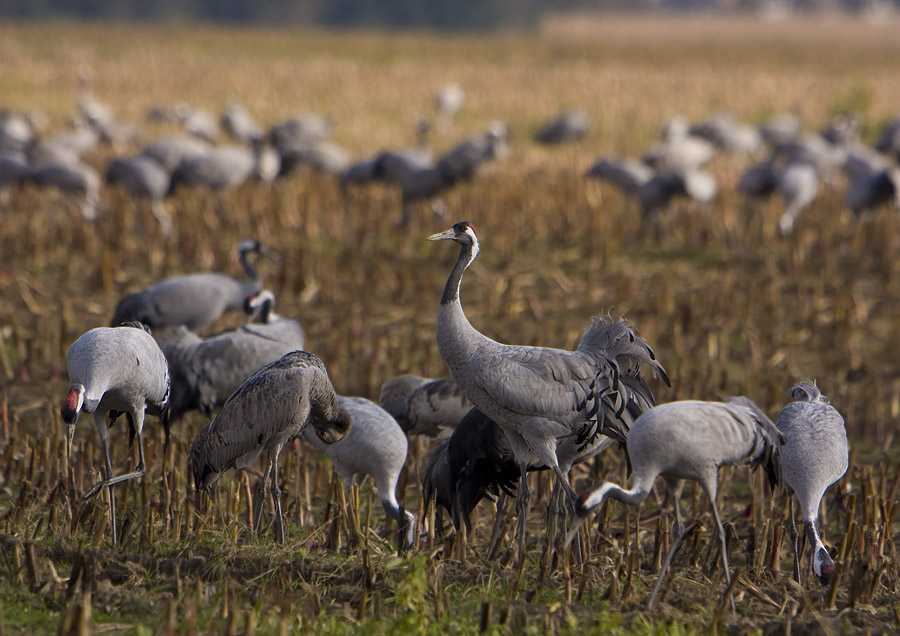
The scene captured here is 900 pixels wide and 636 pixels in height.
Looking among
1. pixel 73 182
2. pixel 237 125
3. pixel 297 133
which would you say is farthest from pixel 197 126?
pixel 73 182

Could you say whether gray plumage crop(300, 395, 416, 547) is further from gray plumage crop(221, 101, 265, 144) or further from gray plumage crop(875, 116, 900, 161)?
gray plumage crop(875, 116, 900, 161)

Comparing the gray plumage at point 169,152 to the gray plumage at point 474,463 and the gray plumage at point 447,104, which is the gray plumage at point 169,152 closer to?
the gray plumage at point 447,104

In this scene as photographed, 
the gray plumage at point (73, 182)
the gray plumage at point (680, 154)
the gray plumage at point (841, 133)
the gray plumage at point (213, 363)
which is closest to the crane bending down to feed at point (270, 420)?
the gray plumage at point (213, 363)

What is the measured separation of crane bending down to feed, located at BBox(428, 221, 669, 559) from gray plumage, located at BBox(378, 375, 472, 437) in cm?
86

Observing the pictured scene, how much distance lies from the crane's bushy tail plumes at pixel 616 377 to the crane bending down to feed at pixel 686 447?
345mm

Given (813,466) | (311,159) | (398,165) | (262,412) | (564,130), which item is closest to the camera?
(813,466)

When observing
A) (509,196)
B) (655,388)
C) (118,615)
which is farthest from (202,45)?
(118,615)

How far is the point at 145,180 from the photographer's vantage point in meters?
10.7

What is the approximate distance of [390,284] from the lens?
8820 millimetres

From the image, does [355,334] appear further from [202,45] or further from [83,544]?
[202,45]

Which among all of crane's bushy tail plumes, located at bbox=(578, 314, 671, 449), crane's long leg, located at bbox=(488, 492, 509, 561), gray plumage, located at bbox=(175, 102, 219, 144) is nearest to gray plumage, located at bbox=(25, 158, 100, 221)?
gray plumage, located at bbox=(175, 102, 219, 144)

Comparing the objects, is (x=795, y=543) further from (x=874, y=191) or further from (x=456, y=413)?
(x=874, y=191)

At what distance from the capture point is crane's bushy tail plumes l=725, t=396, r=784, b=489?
4.18m

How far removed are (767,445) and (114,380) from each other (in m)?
2.51
